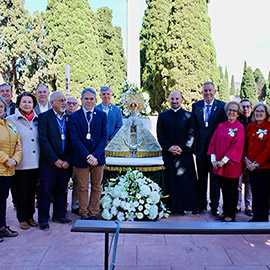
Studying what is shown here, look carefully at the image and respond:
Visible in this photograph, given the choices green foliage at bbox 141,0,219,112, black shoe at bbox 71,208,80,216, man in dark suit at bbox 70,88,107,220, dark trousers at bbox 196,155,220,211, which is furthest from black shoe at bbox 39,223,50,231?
green foliage at bbox 141,0,219,112

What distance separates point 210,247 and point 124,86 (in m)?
3.25

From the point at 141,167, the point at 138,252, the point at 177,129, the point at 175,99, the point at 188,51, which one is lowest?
the point at 138,252

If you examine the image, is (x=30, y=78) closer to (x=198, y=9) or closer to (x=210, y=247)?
(x=198, y=9)

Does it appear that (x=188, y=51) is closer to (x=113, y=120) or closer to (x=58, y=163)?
(x=113, y=120)

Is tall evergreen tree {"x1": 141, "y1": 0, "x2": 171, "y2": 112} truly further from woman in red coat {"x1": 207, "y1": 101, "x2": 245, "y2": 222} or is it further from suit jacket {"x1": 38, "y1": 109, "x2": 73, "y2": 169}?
suit jacket {"x1": 38, "y1": 109, "x2": 73, "y2": 169}

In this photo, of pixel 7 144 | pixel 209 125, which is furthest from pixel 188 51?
pixel 7 144

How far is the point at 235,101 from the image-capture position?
4.00 metres

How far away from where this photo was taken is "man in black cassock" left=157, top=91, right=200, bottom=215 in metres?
4.40

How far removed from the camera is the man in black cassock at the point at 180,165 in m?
4.40

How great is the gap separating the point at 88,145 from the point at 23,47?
1671 centimetres

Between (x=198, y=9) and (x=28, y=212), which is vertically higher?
(x=198, y=9)

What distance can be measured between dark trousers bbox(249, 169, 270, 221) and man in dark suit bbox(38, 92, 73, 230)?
8.35 feet

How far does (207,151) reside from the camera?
14.2ft

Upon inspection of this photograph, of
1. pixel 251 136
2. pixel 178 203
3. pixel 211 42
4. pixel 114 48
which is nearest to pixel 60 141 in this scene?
pixel 178 203
